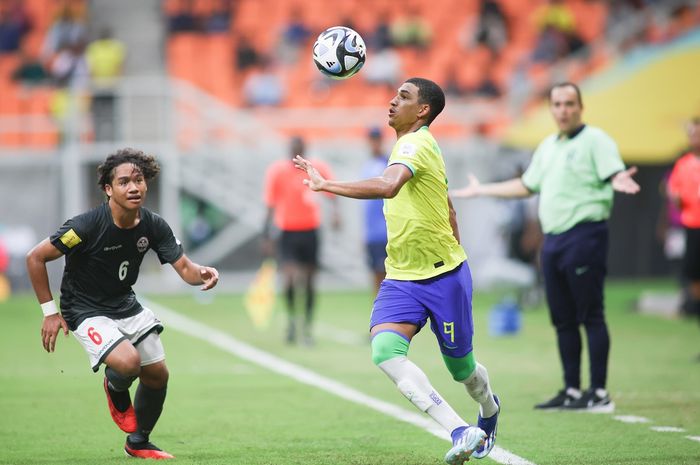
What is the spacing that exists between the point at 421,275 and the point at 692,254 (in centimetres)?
683

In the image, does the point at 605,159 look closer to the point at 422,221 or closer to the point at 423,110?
the point at 423,110

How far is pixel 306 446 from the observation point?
306 inches

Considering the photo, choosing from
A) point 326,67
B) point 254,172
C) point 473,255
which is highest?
point 326,67

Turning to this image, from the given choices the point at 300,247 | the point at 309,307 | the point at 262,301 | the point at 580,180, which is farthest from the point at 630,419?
the point at 262,301

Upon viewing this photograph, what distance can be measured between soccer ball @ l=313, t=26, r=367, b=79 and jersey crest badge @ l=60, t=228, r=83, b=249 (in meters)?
A: 1.91

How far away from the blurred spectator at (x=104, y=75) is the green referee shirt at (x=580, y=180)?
1528cm

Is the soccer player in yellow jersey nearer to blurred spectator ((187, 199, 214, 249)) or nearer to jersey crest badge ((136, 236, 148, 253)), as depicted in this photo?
jersey crest badge ((136, 236, 148, 253))

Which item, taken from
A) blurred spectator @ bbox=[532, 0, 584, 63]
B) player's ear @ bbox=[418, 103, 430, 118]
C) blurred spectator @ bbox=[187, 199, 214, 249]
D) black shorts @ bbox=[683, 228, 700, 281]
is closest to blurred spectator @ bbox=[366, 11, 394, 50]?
blurred spectator @ bbox=[532, 0, 584, 63]

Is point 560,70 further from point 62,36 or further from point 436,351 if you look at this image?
point 436,351

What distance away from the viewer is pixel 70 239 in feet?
23.4

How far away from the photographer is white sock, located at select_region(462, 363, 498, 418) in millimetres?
7180

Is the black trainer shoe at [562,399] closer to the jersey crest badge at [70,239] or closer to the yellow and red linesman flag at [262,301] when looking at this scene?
the jersey crest badge at [70,239]

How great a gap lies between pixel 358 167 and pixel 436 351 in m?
10.9

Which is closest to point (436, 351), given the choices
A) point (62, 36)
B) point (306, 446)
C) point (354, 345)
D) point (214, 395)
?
point (354, 345)
